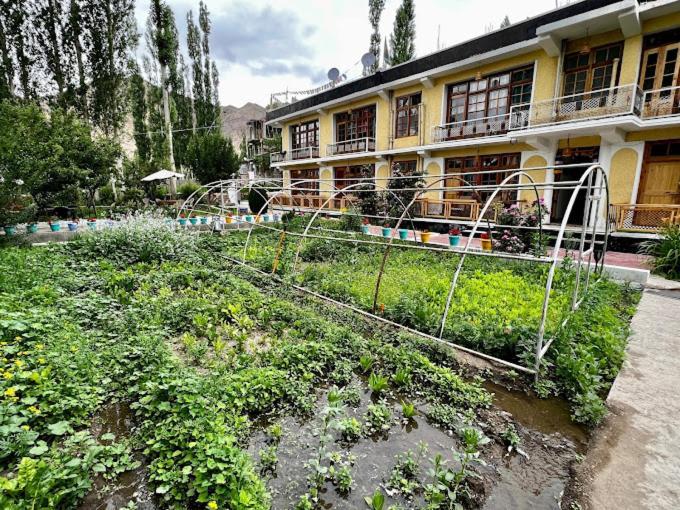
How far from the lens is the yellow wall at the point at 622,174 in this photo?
40.5 ft

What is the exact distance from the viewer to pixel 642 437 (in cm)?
341

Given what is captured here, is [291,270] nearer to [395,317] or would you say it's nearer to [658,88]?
[395,317]

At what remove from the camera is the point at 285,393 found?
400cm

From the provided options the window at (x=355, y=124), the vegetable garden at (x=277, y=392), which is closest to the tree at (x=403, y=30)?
the window at (x=355, y=124)

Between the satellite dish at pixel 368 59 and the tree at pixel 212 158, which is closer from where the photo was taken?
the satellite dish at pixel 368 59

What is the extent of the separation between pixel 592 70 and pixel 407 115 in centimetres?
870

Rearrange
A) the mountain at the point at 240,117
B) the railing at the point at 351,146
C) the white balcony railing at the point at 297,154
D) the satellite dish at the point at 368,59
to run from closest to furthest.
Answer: the railing at the point at 351,146
the satellite dish at the point at 368,59
the white balcony railing at the point at 297,154
the mountain at the point at 240,117

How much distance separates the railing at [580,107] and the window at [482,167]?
1.55 meters

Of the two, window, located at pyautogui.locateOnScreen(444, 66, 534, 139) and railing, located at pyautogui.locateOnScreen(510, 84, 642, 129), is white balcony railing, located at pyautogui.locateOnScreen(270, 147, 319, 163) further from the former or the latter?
railing, located at pyautogui.locateOnScreen(510, 84, 642, 129)

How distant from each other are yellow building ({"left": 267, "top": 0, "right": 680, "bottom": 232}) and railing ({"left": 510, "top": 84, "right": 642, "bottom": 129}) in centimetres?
4

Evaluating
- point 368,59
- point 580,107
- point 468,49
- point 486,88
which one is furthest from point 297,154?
point 580,107

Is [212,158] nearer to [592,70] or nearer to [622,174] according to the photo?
[592,70]

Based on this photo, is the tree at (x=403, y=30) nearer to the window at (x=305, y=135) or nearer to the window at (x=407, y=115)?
the window at (x=305, y=135)

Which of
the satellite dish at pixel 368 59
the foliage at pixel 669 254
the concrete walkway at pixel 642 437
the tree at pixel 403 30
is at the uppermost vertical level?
the tree at pixel 403 30
